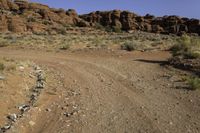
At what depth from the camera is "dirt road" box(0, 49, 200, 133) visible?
8922 mm

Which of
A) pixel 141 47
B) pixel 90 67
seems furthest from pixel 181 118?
pixel 141 47

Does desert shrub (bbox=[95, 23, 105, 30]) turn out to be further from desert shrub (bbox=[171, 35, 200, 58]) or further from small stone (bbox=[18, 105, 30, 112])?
small stone (bbox=[18, 105, 30, 112])

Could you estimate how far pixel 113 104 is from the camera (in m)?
10.8

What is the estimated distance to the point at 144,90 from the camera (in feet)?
41.6

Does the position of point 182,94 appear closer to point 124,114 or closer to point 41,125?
point 124,114

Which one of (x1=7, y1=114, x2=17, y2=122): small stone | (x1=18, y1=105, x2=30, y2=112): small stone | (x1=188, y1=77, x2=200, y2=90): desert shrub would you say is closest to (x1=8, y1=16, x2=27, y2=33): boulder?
(x1=188, y1=77, x2=200, y2=90): desert shrub

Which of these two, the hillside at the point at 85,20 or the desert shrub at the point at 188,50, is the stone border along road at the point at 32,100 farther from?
the hillside at the point at 85,20

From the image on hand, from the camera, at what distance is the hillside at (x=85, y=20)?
6316 cm

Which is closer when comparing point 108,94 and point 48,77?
point 108,94

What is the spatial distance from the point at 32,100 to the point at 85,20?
235ft

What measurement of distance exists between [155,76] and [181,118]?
6087mm

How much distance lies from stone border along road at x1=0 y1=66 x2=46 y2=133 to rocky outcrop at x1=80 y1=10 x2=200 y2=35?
6518 cm

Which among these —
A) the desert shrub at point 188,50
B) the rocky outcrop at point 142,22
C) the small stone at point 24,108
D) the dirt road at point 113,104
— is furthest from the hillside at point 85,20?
the small stone at point 24,108

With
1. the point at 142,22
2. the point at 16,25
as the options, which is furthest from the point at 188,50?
the point at 142,22
